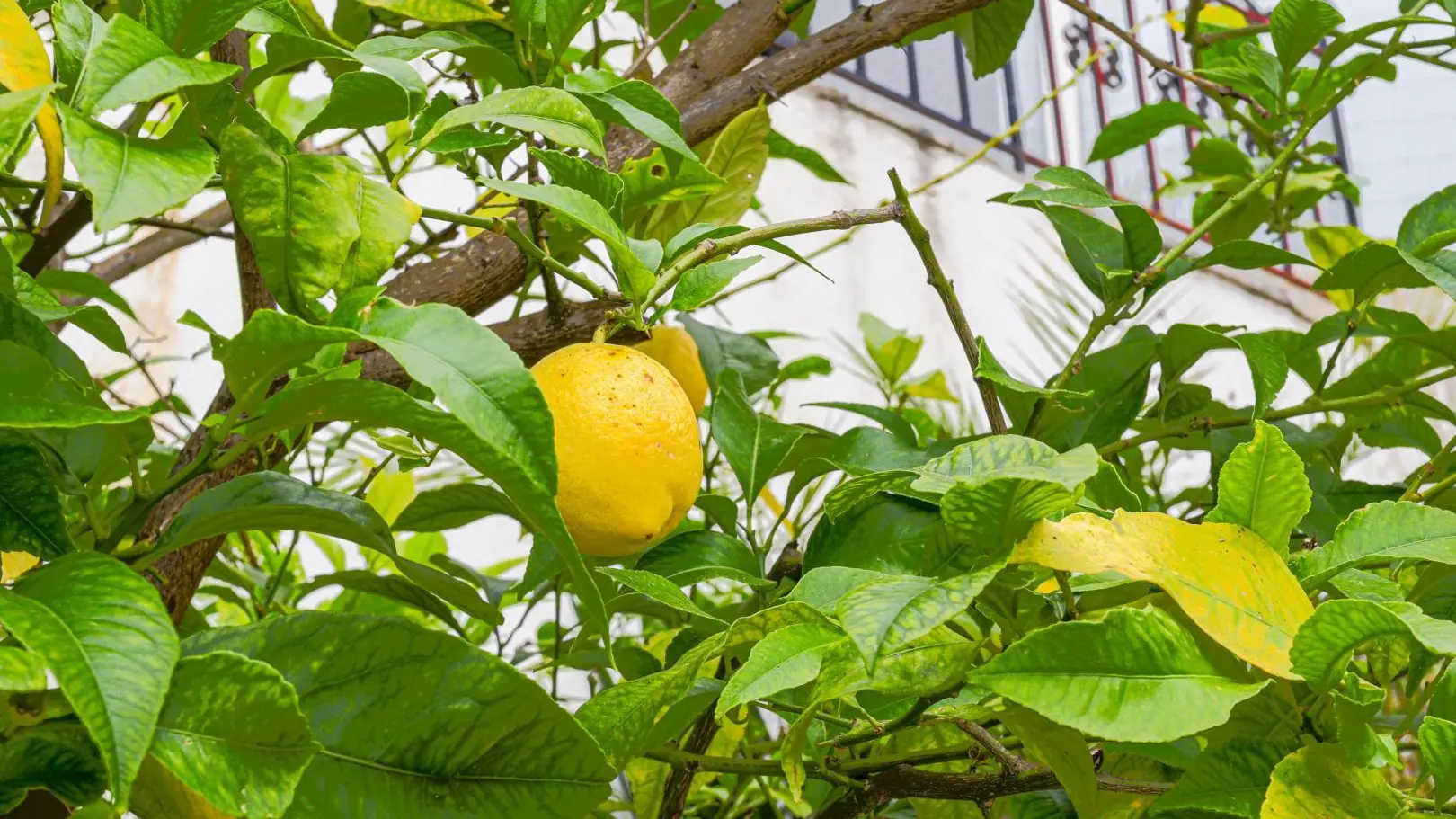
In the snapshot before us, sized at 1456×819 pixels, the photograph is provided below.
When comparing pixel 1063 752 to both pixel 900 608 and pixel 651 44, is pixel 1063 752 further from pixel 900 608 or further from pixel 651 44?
pixel 651 44

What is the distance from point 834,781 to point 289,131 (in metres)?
0.67

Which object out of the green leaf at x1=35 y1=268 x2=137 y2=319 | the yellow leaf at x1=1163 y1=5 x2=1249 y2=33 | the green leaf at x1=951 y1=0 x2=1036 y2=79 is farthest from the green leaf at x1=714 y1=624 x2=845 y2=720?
the yellow leaf at x1=1163 y1=5 x2=1249 y2=33

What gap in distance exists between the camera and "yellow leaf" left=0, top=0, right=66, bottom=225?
0.27 m

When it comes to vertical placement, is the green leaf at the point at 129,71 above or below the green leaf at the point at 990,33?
below

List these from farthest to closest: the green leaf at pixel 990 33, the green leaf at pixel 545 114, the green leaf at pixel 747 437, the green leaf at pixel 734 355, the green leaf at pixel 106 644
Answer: the green leaf at pixel 990 33 → the green leaf at pixel 734 355 → the green leaf at pixel 747 437 → the green leaf at pixel 545 114 → the green leaf at pixel 106 644

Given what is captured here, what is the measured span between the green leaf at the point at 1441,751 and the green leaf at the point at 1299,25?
1.15 feet

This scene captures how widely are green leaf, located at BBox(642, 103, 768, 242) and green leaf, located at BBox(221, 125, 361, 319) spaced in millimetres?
257

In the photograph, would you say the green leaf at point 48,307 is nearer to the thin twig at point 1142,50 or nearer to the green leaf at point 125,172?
the green leaf at point 125,172

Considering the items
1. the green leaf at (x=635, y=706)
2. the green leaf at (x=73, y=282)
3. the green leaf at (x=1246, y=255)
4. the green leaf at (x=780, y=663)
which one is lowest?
the green leaf at (x=635, y=706)

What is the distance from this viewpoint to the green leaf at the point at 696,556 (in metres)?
0.38

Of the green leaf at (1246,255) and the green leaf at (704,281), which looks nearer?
the green leaf at (704,281)

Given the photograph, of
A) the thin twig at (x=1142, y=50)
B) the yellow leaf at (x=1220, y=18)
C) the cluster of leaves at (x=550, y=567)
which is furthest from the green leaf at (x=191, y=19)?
the yellow leaf at (x=1220, y=18)

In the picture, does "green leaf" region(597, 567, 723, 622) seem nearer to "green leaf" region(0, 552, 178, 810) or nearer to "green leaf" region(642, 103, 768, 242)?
"green leaf" region(0, 552, 178, 810)

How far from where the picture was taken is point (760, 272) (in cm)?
202
